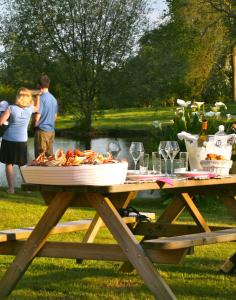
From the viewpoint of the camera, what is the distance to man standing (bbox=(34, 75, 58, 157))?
43.3 feet

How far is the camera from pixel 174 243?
502cm

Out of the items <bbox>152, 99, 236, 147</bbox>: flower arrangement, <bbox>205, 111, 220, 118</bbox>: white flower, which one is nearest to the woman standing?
<bbox>152, 99, 236, 147</bbox>: flower arrangement

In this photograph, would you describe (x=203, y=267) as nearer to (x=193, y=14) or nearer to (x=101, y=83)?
(x=193, y=14)

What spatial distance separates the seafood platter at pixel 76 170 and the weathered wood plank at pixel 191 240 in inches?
17.0

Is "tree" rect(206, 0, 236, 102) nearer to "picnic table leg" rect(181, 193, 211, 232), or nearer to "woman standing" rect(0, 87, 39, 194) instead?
"woman standing" rect(0, 87, 39, 194)

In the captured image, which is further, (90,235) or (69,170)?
(90,235)

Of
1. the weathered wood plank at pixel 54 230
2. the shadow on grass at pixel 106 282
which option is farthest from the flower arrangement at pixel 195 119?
the weathered wood plank at pixel 54 230

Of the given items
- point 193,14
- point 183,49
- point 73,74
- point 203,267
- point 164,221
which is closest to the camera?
point 164,221

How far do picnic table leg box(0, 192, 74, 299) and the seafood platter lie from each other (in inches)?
8.2

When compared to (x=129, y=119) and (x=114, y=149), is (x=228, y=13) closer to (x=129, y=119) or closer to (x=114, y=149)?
(x=129, y=119)

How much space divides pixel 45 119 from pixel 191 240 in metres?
8.37

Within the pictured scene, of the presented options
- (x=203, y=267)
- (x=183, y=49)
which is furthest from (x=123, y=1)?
(x=203, y=267)

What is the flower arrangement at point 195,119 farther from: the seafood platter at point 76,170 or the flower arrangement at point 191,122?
the seafood platter at point 76,170

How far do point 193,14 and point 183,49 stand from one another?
14.1 meters
